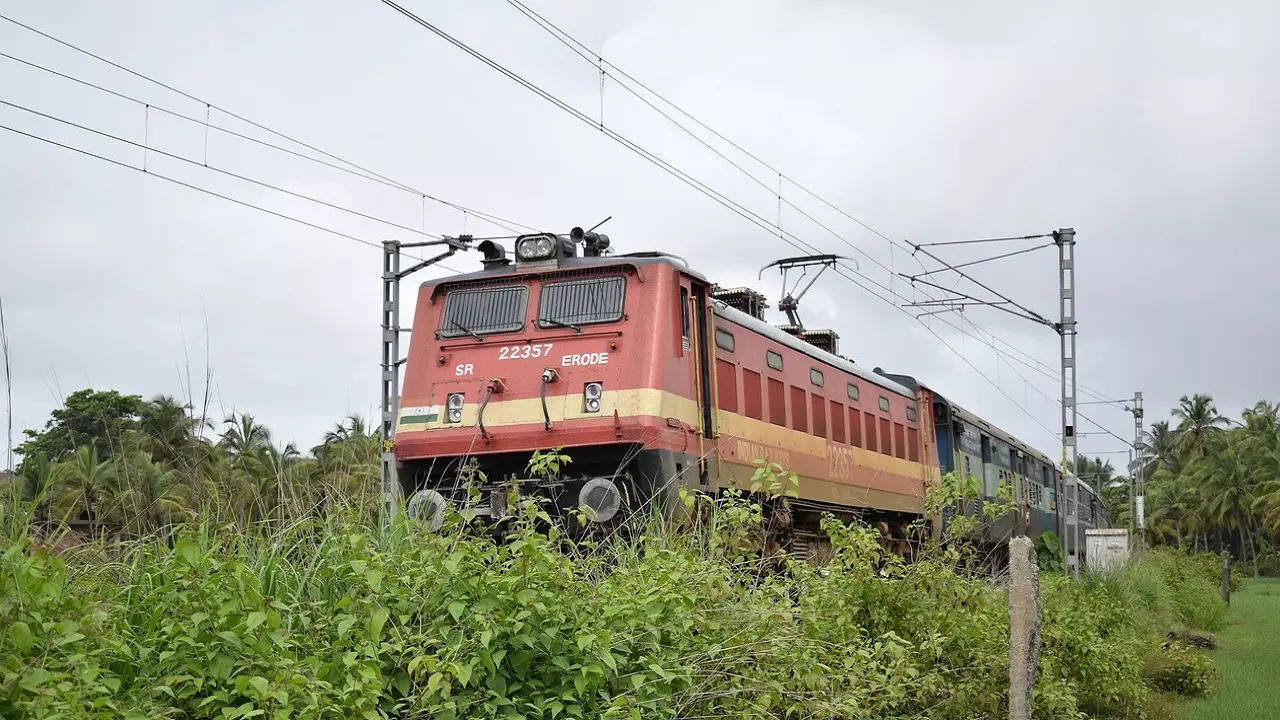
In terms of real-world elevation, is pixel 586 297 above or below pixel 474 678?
above

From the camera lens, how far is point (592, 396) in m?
11.8

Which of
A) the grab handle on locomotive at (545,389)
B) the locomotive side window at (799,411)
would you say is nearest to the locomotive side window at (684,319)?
the grab handle on locomotive at (545,389)

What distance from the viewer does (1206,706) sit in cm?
1340

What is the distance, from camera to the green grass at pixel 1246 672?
12.9 m

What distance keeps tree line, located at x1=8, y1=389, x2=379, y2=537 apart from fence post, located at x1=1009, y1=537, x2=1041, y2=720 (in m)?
3.61

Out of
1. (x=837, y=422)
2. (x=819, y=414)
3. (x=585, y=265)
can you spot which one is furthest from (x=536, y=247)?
(x=837, y=422)

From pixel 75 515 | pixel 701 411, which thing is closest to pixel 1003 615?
pixel 701 411

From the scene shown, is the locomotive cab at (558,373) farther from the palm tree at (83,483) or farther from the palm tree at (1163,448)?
the palm tree at (1163,448)

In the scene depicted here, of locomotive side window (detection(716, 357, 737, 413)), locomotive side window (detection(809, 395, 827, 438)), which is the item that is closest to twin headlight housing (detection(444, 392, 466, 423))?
locomotive side window (detection(716, 357, 737, 413))

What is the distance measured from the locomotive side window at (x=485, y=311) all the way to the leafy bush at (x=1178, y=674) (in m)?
8.42

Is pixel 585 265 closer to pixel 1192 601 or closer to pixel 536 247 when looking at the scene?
pixel 536 247

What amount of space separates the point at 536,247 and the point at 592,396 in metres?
1.81

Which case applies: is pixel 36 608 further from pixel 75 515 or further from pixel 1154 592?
pixel 1154 592

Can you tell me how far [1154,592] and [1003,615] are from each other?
12.9 meters
